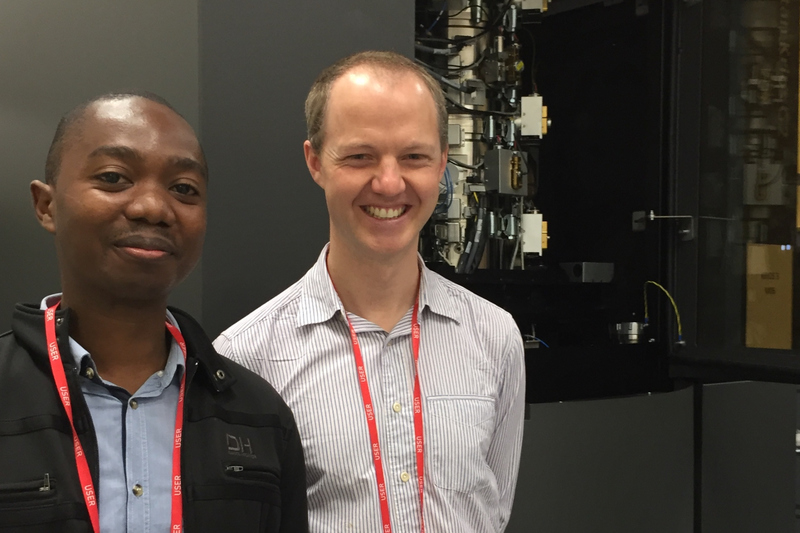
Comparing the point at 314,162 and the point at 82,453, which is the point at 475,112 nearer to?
the point at 314,162

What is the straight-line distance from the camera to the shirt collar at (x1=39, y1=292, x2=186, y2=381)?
3.09 feet

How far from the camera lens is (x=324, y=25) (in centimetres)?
175

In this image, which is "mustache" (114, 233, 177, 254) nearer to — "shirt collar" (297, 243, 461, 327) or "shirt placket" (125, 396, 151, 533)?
"shirt placket" (125, 396, 151, 533)

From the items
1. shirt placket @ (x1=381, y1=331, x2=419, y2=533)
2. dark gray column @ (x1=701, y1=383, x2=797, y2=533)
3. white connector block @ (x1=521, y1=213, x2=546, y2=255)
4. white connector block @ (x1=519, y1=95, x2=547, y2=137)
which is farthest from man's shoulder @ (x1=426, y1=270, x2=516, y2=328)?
dark gray column @ (x1=701, y1=383, x2=797, y2=533)

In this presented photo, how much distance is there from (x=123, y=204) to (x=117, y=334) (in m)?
0.17

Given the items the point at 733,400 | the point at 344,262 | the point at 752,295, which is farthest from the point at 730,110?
the point at 344,262

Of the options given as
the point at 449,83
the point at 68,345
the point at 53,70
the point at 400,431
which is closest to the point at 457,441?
the point at 400,431

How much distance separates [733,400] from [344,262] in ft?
6.82

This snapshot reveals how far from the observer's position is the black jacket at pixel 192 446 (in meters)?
0.87

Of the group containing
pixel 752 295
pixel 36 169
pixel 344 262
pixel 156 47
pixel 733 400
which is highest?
pixel 156 47

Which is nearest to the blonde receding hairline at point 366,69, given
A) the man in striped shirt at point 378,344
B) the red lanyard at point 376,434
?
the man in striped shirt at point 378,344

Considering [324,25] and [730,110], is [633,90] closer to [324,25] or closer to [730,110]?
[730,110]

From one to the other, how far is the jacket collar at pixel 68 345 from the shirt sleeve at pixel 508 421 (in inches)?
22.2

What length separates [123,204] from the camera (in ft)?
3.05
